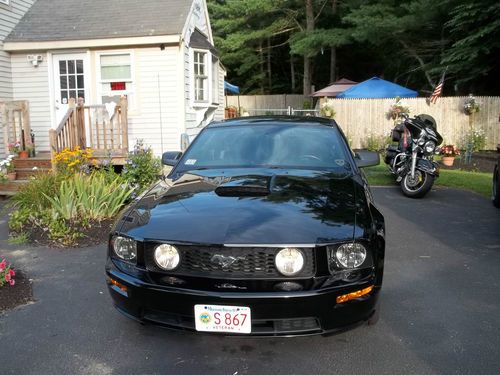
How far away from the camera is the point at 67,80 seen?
1158cm

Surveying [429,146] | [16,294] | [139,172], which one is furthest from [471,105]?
[16,294]

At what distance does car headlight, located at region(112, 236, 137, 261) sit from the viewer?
9.89 feet

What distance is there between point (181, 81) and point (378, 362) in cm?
939

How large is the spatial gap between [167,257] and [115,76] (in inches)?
375

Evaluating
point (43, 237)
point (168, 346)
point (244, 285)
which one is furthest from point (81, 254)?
point (244, 285)

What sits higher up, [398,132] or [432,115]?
[432,115]

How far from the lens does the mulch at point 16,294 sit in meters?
3.93

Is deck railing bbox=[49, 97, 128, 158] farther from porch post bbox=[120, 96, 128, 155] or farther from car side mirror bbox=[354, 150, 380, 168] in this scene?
car side mirror bbox=[354, 150, 380, 168]

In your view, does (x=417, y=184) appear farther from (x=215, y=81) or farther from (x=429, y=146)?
(x=215, y=81)

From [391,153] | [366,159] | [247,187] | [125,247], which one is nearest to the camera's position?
[125,247]

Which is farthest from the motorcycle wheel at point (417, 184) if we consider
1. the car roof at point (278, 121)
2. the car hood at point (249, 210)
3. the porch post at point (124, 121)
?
the porch post at point (124, 121)

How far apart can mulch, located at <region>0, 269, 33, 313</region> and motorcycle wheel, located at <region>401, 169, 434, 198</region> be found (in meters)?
6.28

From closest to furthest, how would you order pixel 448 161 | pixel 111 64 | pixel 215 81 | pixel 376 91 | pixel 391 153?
pixel 391 153
pixel 111 64
pixel 448 161
pixel 215 81
pixel 376 91

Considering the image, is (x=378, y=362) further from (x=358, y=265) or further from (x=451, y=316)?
(x=451, y=316)
